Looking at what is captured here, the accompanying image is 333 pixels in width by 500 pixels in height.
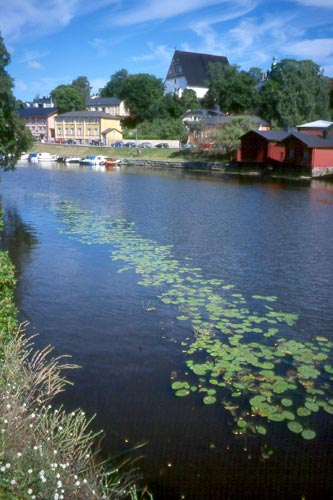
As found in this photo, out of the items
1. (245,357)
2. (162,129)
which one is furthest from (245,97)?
(245,357)

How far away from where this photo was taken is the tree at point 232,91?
331 feet

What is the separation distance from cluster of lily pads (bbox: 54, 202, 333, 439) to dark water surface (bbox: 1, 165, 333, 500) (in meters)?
0.24

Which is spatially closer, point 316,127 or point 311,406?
point 311,406

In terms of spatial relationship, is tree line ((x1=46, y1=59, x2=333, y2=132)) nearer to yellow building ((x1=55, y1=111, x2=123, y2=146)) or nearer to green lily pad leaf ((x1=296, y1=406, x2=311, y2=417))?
yellow building ((x1=55, y1=111, x2=123, y2=146))

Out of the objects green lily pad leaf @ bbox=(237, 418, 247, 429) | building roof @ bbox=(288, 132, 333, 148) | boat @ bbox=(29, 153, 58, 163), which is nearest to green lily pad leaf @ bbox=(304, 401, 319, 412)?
green lily pad leaf @ bbox=(237, 418, 247, 429)

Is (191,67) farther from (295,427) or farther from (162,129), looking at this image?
(295,427)

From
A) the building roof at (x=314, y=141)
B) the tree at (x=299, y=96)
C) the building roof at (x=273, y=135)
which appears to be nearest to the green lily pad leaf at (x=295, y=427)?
the building roof at (x=314, y=141)

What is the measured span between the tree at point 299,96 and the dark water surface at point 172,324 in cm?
6121

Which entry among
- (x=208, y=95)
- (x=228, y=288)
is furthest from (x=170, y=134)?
(x=228, y=288)

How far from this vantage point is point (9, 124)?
115 feet

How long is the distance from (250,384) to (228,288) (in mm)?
6166

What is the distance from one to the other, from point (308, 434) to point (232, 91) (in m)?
104

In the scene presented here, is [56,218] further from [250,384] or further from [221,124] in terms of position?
[221,124]

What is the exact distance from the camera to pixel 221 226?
26.8m
